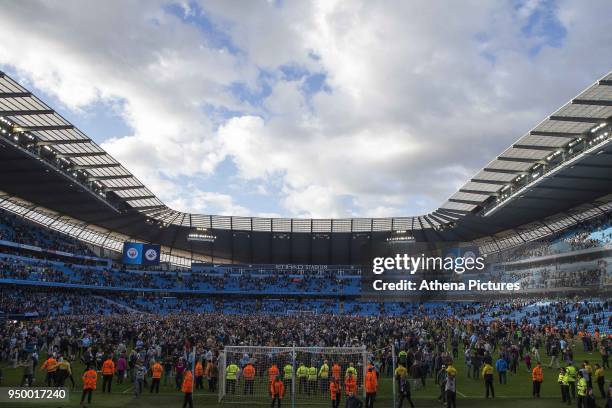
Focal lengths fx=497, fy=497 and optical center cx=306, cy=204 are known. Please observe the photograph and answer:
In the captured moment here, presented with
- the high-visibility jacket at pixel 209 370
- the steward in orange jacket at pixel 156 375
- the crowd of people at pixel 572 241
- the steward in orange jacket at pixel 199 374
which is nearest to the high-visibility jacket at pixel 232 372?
the high-visibility jacket at pixel 209 370

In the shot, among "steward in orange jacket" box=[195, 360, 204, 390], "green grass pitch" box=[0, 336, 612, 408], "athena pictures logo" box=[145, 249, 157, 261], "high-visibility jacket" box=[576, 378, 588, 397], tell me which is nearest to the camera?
"high-visibility jacket" box=[576, 378, 588, 397]

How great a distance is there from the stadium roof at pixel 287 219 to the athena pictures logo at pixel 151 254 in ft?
16.6

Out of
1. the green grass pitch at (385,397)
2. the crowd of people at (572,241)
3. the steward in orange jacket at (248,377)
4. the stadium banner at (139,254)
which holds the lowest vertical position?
the green grass pitch at (385,397)

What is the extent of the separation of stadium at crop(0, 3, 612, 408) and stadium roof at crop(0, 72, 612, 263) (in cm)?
24

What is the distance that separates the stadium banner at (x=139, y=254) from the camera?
5916 cm

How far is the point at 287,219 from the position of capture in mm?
68812

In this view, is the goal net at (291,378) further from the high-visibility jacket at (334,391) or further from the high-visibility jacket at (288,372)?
the high-visibility jacket at (334,391)

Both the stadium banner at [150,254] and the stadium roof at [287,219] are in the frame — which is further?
the stadium banner at [150,254]

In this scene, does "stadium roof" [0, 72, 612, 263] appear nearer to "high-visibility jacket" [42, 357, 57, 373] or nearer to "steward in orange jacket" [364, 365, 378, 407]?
"high-visibility jacket" [42, 357, 57, 373]

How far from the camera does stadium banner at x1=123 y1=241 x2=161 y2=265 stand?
59156 mm

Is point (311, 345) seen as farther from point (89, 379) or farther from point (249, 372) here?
point (89, 379)

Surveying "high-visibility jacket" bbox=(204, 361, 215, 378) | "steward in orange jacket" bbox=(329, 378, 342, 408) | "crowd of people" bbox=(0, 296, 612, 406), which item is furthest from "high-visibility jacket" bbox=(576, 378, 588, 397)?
"high-visibility jacket" bbox=(204, 361, 215, 378)

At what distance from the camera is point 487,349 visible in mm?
19984

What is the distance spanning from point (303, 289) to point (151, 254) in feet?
73.7
